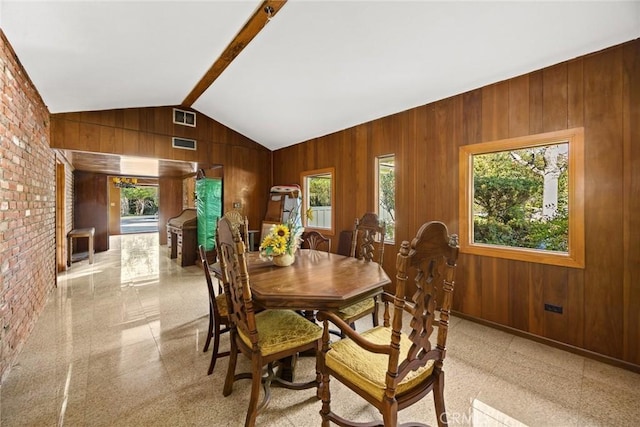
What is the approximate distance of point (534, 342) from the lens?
2.61 metres

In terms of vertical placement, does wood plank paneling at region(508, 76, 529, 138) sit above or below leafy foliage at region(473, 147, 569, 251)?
above

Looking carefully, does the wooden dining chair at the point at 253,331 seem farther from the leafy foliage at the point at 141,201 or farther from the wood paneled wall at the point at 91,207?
the leafy foliage at the point at 141,201

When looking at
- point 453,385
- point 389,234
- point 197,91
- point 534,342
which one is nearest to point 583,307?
point 534,342

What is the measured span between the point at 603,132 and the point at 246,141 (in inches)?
217

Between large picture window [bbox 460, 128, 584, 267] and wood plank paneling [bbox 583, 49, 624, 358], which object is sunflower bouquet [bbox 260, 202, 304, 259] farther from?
wood plank paneling [bbox 583, 49, 624, 358]

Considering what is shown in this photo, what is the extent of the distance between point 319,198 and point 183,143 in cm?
284

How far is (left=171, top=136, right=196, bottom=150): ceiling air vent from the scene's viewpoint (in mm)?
4980

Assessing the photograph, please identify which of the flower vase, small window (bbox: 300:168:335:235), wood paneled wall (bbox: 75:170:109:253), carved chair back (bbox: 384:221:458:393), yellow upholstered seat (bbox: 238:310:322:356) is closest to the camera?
carved chair back (bbox: 384:221:458:393)

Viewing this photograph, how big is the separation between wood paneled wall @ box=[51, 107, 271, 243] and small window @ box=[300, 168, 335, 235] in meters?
1.20

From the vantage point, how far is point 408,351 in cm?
131

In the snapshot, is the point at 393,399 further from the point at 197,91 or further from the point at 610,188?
the point at 197,91

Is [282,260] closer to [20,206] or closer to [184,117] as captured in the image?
[20,206]

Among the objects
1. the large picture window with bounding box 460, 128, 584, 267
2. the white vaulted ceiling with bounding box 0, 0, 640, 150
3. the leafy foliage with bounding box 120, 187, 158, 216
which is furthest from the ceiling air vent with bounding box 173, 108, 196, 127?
the leafy foliage with bounding box 120, 187, 158, 216

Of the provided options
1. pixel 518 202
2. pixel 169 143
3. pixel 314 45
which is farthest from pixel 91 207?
pixel 518 202
